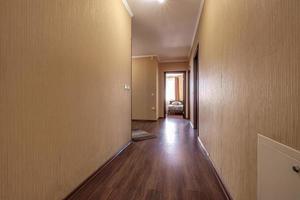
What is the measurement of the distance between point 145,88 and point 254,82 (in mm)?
5263

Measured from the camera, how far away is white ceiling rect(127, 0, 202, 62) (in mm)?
2727

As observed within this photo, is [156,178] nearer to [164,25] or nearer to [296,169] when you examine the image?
[296,169]

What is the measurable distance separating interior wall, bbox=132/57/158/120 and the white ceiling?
69 cm

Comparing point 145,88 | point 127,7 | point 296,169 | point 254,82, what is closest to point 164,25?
point 127,7

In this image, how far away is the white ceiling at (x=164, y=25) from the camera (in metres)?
2.73

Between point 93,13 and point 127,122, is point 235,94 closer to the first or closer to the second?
point 93,13

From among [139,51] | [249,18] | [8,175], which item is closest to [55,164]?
[8,175]

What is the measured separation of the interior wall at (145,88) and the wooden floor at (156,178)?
351cm

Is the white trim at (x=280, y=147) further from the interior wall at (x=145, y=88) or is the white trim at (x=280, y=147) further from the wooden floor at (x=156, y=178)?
the interior wall at (x=145, y=88)

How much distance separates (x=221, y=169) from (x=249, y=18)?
143 cm

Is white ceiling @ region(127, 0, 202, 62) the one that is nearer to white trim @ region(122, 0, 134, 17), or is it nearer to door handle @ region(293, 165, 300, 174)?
white trim @ region(122, 0, 134, 17)

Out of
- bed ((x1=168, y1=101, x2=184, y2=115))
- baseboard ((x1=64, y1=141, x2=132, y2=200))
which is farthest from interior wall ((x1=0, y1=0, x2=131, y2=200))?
bed ((x1=168, y1=101, x2=184, y2=115))

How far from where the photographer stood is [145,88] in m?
6.10

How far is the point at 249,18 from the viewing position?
0.96 metres
